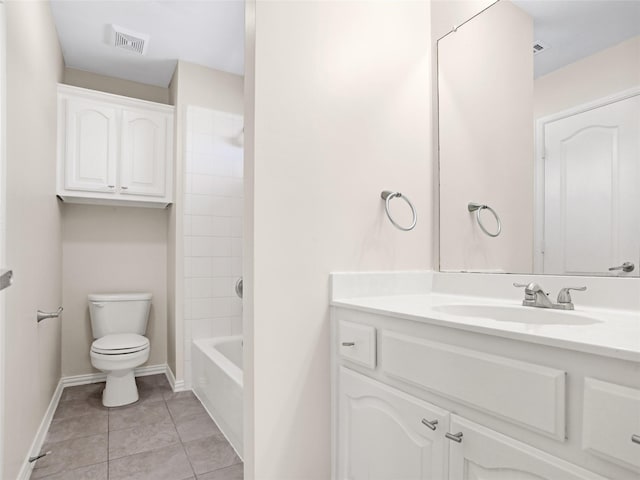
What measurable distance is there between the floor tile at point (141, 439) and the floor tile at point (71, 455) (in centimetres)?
5

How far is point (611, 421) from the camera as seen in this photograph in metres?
0.62

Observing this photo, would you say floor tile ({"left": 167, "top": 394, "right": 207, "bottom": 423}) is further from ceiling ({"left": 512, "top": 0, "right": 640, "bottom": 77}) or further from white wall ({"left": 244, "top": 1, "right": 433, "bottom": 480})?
ceiling ({"left": 512, "top": 0, "right": 640, "bottom": 77})

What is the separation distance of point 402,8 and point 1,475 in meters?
2.29

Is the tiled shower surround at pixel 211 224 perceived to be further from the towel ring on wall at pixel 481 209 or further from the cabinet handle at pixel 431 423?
the cabinet handle at pixel 431 423

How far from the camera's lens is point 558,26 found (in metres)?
1.29

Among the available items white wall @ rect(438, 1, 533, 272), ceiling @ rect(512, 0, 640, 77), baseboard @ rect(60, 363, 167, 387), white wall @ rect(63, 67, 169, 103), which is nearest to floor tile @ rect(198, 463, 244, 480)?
white wall @ rect(438, 1, 533, 272)

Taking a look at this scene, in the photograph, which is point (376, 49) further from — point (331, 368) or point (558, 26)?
point (331, 368)

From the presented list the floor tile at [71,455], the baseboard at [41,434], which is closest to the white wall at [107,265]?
the baseboard at [41,434]

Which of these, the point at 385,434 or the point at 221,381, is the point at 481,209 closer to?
the point at 385,434

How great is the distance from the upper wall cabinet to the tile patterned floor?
1467mm

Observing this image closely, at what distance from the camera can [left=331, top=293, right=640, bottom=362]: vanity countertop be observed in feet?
Result: 2.17

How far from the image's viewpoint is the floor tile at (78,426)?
6.71 feet

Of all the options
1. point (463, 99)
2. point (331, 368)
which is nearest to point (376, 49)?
point (463, 99)

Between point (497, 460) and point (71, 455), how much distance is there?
2.02 m
